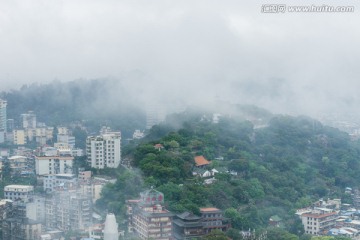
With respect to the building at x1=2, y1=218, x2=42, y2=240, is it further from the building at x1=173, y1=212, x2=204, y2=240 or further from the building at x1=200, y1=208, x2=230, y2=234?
the building at x1=200, y1=208, x2=230, y2=234

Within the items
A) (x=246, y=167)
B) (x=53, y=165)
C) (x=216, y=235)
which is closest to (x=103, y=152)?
(x=53, y=165)

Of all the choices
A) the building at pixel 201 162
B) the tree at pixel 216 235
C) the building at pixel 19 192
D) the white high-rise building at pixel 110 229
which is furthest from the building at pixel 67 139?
the tree at pixel 216 235

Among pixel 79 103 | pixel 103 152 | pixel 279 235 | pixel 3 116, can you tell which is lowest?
pixel 279 235

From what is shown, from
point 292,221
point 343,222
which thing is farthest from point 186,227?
point 343,222

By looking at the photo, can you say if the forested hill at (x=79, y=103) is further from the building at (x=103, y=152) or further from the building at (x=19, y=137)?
the building at (x=103, y=152)

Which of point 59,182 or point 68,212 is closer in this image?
point 68,212

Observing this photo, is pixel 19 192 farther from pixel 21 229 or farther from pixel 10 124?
pixel 10 124
